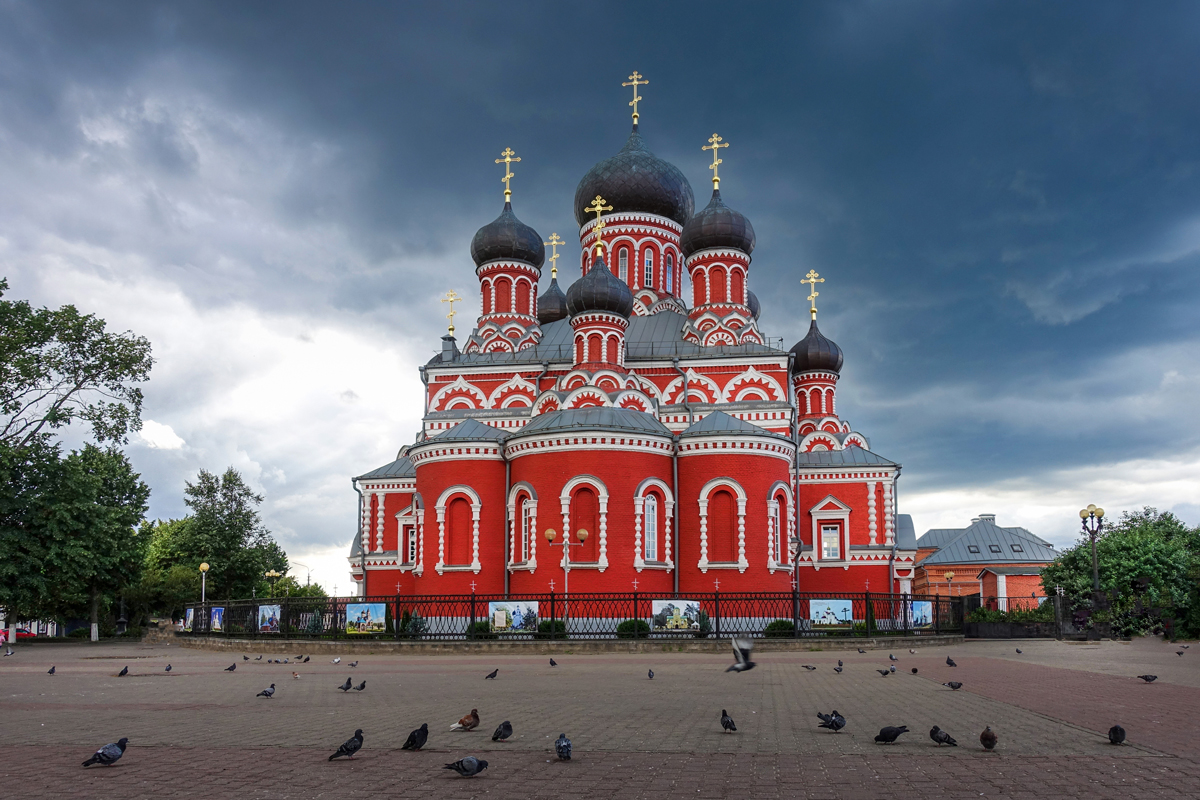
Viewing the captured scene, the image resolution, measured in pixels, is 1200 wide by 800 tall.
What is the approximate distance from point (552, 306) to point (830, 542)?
16238 mm

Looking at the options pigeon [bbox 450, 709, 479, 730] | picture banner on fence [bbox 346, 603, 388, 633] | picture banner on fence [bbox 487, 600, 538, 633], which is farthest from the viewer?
picture banner on fence [bbox 346, 603, 388, 633]

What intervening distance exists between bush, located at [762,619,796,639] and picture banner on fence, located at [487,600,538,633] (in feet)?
17.6

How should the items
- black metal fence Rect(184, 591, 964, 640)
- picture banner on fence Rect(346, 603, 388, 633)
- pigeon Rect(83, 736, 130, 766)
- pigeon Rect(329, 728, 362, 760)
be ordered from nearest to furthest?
pigeon Rect(83, 736, 130, 766), pigeon Rect(329, 728, 362, 760), black metal fence Rect(184, 591, 964, 640), picture banner on fence Rect(346, 603, 388, 633)

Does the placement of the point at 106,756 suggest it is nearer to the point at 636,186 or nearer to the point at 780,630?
the point at 780,630

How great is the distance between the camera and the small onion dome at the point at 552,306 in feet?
143

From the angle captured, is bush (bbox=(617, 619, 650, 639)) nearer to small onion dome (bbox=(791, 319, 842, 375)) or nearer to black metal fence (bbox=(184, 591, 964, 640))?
black metal fence (bbox=(184, 591, 964, 640))

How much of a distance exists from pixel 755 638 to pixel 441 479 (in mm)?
11785

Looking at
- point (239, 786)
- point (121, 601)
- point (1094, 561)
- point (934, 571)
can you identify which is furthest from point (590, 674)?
point (934, 571)

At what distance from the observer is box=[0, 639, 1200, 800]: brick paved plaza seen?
6.21 metres

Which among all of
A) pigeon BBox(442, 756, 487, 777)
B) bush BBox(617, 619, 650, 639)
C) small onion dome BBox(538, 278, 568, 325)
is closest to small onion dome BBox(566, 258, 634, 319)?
small onion dome BBox(538, 278, 568, 325)

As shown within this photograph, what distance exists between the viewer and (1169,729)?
27.6 ft

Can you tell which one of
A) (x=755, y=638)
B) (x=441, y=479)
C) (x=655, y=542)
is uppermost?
(x=441, y=479)

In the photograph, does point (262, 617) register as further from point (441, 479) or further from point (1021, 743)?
point (1021, 743)

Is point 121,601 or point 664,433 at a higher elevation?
point 664,433
